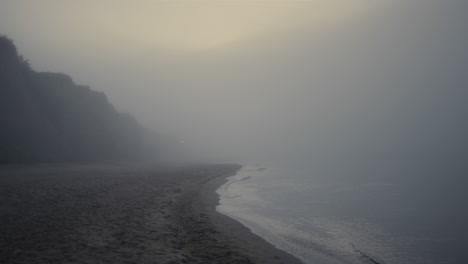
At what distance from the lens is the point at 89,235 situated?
12.1 m

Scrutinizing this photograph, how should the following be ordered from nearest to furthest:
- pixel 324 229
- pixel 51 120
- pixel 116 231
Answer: pixel 116 231
pixel 324 229
pixel 51 120

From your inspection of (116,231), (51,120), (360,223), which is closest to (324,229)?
(360,223)

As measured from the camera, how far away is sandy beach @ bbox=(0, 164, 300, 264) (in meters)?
10.1

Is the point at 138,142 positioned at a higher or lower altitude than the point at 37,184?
higher

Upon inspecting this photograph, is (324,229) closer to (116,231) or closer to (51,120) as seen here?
(116,231)

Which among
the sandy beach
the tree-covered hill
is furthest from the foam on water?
the tree-covered hill

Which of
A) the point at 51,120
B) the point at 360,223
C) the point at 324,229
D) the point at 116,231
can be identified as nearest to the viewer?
the point at 116,231

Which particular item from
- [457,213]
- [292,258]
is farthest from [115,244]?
[457,213]

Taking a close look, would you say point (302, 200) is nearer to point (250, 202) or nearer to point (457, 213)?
point (250, 202)

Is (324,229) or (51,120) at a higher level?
(51,120)

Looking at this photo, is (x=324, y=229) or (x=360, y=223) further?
(x=360, y=223)

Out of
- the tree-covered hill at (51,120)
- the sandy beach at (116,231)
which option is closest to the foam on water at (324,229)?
the sandy beach at (116,231)

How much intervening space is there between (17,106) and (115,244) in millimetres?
44647

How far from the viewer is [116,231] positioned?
1297cm
